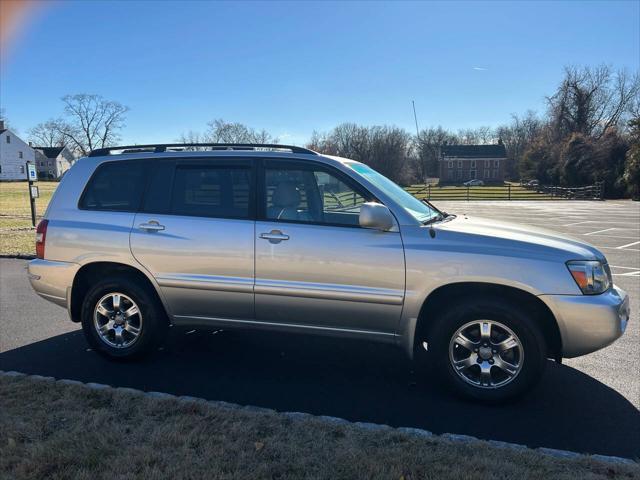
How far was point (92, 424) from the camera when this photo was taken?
3.29 m

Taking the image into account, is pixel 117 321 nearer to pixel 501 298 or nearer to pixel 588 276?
pixel 501 298

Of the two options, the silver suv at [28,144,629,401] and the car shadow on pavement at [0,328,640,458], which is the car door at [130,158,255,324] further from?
the car shadow on pavement at [0,328,640,458]

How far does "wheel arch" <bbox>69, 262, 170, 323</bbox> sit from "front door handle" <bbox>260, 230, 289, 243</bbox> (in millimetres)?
1178

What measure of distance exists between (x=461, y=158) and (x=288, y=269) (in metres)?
101

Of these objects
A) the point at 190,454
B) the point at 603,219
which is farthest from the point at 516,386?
the point at 603,219

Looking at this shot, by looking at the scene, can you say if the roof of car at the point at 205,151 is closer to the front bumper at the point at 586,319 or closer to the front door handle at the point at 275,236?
the front door handle at the point at 275,236

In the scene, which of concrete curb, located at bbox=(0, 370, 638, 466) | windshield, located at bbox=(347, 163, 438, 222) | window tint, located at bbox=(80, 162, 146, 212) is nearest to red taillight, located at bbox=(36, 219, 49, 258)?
window tint, located at bbox=(80, 162, 146, 212)

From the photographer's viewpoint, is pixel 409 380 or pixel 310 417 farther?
pixel 409 380

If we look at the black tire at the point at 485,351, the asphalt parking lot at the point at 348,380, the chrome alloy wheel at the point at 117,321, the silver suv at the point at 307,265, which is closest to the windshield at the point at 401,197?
the silver suv at the point at 307,265

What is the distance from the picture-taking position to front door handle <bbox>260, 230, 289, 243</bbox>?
13.3 ft

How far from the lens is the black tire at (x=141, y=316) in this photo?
4496 millimetres

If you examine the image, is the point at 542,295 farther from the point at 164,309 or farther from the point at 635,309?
the point at 635,309

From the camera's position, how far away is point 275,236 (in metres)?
4.06

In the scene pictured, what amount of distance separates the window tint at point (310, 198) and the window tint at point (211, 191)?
0.77 ft
